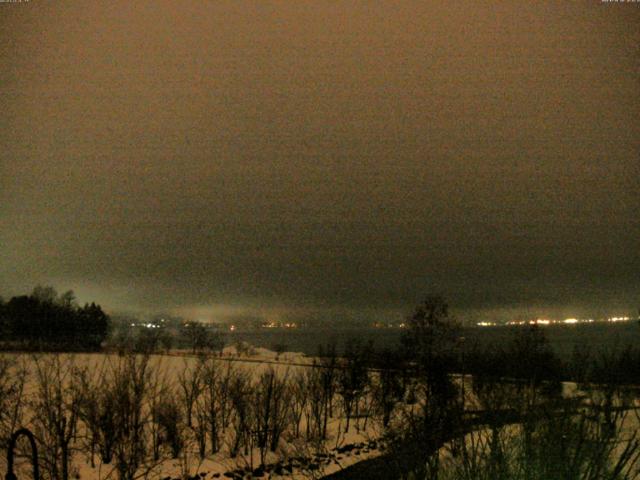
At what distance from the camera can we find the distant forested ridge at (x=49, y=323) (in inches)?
2431

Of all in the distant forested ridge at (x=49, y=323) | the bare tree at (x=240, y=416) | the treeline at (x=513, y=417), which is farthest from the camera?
the distant forested ridge at (x=49, y=323)

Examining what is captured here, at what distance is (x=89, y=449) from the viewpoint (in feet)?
52.0

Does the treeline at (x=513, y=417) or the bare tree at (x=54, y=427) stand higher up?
the treeline at (x=513, y=417)

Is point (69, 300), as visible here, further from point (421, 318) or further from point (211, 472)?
point (211, 472)

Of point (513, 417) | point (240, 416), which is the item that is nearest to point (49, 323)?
point (240, 416)

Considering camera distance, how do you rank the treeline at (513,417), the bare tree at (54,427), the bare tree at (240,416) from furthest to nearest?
1. the bare tree at (240,416)
2. the bare tree at (54,427)
3. the treeline at (513,417)

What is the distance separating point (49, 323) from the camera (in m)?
64.1

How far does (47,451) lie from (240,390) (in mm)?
6507

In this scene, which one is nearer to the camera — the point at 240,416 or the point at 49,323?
the point at 240,416

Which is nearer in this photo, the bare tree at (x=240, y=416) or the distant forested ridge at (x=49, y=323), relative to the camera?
the bare tree at (x=240, y=416)

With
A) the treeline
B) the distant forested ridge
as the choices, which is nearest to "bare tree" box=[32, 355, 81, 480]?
the treeline

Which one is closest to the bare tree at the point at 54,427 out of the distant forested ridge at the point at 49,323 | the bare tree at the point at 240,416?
the bare tree at the point at 240,416

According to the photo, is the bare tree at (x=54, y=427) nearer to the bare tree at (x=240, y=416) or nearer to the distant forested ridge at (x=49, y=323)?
the bare tree at (x=240, y=416)

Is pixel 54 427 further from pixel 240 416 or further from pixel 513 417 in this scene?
pixel 513 417
